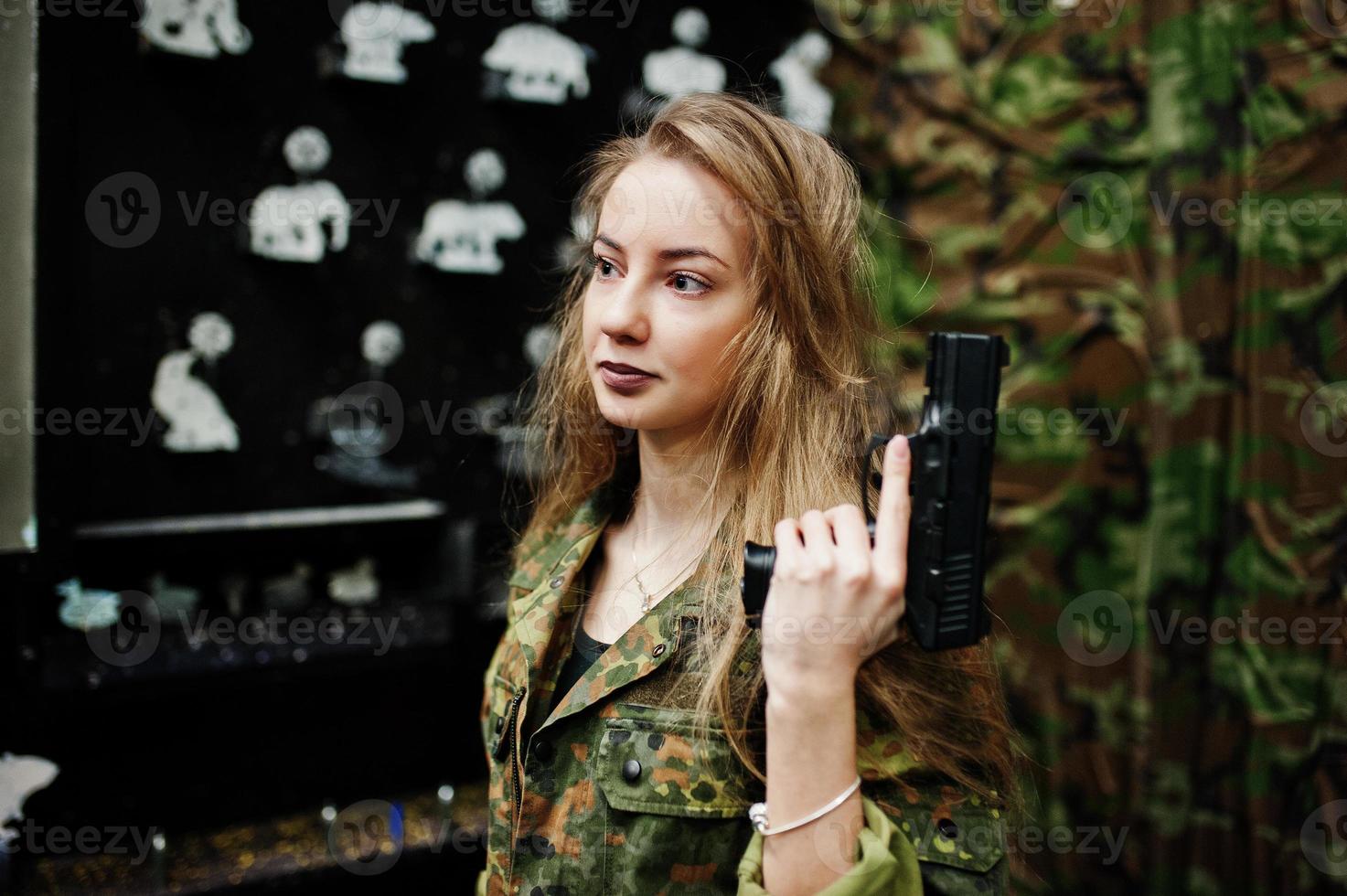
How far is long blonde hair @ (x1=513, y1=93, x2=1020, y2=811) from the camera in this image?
44.3 inches

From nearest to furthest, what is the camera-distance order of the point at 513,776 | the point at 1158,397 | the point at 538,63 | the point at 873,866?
1. the point at 873,866
2. the point at 513,776
3. the point at 1158,397
4. the point at 538,63

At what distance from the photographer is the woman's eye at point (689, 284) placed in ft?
3.91

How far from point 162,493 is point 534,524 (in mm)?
1517

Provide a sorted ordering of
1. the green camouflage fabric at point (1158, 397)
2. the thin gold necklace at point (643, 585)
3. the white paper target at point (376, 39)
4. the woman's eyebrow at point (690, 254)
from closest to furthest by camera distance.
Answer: the woman's eyebrow at point (690, 254)
the thin gold necklace at point (643, 585)
the green camouflage fabric at point (1158, 397)
the white paper target at point (376, 39)

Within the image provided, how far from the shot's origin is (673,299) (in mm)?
1189

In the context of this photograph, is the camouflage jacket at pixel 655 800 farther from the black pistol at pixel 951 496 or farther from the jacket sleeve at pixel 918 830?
the black pistol at pixel 951 496

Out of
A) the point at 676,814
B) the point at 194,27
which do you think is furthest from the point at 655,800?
the point at 194,27

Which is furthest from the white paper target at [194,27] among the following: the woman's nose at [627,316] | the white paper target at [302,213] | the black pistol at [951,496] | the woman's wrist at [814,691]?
the woman's wrist at [814,691]

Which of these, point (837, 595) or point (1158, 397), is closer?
point (837, 595)

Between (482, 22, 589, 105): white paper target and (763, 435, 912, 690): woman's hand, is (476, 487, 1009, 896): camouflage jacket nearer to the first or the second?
(763, 435, 912, 690): woman's hand

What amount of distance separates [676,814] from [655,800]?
3 centimetres

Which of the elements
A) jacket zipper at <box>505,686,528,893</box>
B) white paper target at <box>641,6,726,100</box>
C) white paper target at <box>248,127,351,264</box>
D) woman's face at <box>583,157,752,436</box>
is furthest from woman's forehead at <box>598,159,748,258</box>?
white paper target at <box>641,6,726,100</box>

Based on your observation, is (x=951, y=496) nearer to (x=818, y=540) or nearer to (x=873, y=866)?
(x=818, y=540)

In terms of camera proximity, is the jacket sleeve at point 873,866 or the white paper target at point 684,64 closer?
the jacket sleeve at point 873,866
